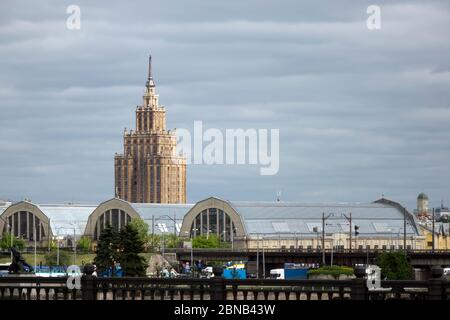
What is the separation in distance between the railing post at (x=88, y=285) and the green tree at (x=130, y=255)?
7541 cm

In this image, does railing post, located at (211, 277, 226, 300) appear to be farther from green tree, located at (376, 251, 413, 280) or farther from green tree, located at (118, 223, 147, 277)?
green tree, located at (376, 251, 413, 280)

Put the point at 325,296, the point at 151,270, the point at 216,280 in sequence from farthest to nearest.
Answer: the point at 151,270 < the point at 325,296 < the point at 216,280

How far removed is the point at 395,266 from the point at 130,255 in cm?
2435

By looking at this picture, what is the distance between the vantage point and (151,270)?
6693 inches

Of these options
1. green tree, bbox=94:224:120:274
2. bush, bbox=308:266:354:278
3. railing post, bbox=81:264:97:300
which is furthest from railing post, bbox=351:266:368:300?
bush, bbox=308:266:354:278

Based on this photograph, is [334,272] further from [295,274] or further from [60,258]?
[60,258]

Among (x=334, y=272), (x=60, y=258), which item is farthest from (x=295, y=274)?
(x=60, y=258)

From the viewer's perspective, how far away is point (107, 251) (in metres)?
131

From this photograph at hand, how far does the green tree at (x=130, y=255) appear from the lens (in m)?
127

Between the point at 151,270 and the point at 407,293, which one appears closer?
the point at 407,293
